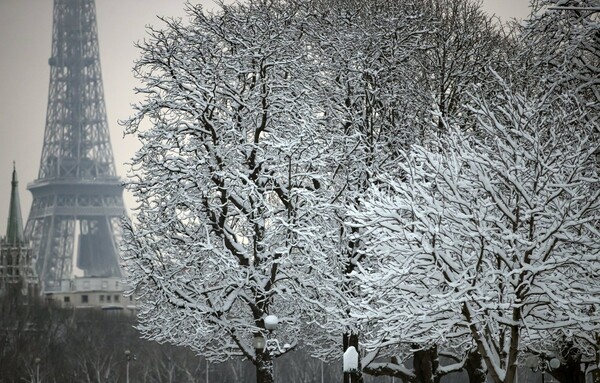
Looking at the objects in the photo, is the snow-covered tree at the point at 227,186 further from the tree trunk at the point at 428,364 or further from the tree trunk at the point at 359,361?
the tree trunk at the point at 428,364

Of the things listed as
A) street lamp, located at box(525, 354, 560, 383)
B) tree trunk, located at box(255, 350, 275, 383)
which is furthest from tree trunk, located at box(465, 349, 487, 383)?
tree trunk, located at box(255, 350, 275, 383)

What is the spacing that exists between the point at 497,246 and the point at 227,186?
10.8 metres

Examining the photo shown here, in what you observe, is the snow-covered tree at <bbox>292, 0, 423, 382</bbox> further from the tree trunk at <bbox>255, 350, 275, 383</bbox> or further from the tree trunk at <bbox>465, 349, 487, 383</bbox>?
the tree trunk at <bbox>465, 349, 487, 383</bbox>

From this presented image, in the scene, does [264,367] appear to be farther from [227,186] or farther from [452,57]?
[452,57]

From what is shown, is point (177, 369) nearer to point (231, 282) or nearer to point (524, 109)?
point (231, 282)

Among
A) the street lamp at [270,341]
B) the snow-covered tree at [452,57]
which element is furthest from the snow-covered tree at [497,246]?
the snow-covered tree at [452,57]

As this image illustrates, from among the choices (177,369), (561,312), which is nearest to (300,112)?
(561,312)

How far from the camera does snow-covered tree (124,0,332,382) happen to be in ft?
119

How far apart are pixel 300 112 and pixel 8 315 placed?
95782 millimetres

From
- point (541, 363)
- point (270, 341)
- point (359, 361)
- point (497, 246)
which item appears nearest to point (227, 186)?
point (270, 341)

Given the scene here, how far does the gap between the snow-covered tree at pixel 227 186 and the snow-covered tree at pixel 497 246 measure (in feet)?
22.1

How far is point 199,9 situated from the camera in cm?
3922

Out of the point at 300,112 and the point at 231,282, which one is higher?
the point at 300,112

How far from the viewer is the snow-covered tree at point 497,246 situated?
27234 millimetres
